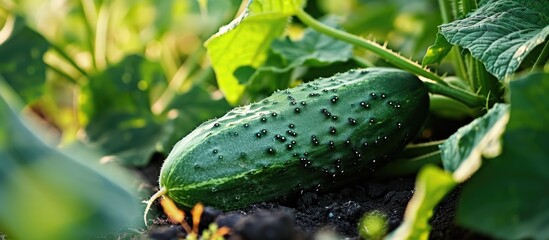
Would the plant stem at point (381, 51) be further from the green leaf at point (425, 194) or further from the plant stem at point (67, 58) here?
the plant stem at point (67, 58)

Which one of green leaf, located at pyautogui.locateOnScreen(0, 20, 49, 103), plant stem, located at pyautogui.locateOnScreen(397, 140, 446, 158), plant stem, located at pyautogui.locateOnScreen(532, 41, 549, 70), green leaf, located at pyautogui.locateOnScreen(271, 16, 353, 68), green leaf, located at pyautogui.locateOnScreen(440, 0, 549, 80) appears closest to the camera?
green leaf, located at pyautogui.locateOnScreen(440, 0, 549, 80)

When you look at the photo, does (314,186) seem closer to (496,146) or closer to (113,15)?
(496,146)

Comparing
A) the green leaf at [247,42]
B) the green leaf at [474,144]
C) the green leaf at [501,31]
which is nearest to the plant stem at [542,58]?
the green leaf at [501,31]

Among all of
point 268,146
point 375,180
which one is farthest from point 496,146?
point 375,180

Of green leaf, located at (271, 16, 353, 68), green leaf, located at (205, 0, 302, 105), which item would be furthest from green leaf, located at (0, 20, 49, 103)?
green leaf, located at (271, 16, 353, 68)

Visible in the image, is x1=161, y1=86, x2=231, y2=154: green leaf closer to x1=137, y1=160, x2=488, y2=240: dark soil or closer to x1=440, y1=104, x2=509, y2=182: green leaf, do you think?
x1=137, y1=160, x2=488, y2=240: dark soil

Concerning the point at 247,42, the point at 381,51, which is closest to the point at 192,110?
the point at 247,42
